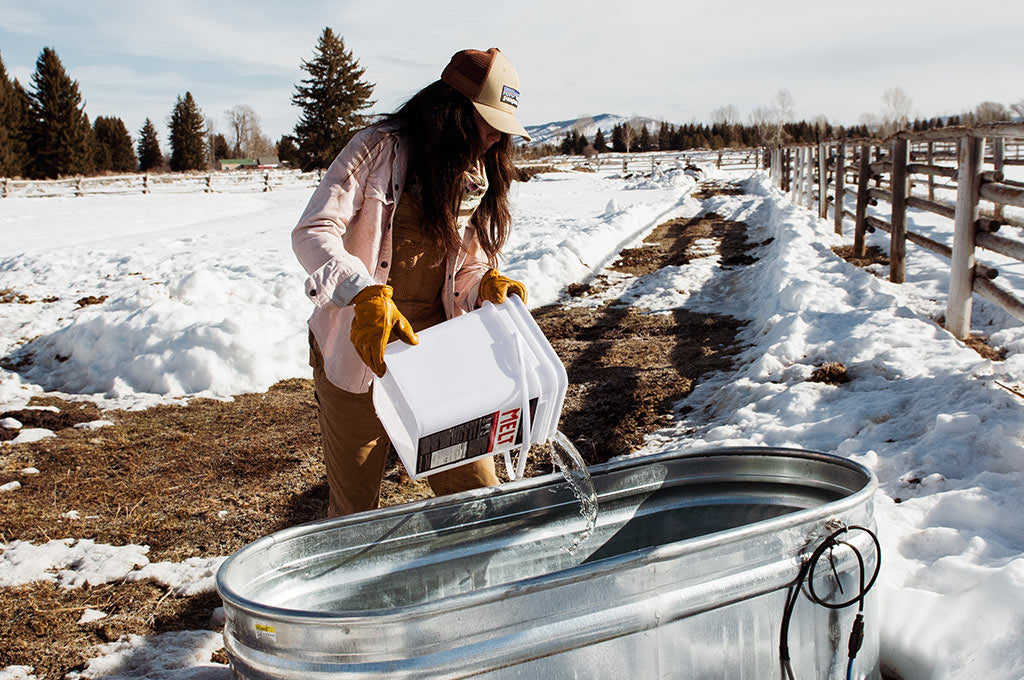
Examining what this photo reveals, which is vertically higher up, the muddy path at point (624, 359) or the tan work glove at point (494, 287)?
the tan work glove at point (494, 287)

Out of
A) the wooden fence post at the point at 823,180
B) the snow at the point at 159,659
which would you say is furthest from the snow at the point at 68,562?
the wooden fence post at the point at 823,180

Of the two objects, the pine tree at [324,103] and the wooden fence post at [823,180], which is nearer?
the wooden fence post at [823,180]

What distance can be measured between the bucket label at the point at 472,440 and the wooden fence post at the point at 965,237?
159 inches

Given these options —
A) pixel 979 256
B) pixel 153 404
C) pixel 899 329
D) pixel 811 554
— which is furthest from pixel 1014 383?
pixel 979 256

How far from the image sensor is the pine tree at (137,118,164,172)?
6462cm

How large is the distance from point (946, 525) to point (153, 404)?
4.41 m

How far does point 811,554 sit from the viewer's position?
5.48ft

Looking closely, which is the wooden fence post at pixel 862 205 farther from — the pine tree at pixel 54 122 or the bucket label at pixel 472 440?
the pine tree at pixel 54 122

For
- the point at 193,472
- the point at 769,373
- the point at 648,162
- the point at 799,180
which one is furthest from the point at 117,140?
the point at 769,373

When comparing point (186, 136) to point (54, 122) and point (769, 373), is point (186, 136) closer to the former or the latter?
point (54, 122)

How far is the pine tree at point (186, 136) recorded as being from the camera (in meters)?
57.2

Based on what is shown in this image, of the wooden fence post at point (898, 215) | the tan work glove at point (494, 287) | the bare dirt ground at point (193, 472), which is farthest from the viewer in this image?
the wooden fence post at point (898, 215)

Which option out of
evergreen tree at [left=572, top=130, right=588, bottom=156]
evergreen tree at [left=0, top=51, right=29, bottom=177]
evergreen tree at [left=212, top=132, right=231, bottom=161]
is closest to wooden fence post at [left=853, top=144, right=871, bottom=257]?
evergreen tree at [left=0, top=51, right=29, bottom=177]

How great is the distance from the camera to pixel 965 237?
16.4ft
